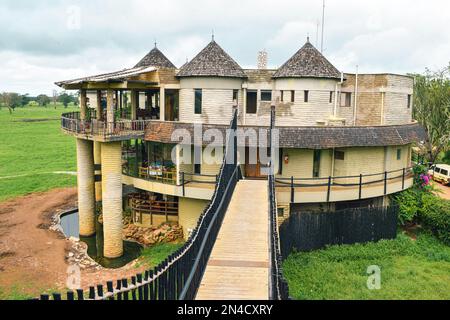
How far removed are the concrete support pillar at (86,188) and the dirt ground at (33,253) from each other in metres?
1.64

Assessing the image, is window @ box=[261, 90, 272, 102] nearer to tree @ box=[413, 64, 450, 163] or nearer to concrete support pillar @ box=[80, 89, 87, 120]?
concrete support pillar @ box=[80, 89, 87, 120]

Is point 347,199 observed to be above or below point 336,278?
above

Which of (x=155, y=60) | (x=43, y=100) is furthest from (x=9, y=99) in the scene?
(x=155, y=60)

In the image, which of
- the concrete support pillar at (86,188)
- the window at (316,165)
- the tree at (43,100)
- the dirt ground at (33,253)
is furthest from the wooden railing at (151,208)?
the tree at (43,100)

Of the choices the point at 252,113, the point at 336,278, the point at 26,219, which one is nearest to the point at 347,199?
the point at 336,278

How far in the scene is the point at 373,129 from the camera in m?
23.5

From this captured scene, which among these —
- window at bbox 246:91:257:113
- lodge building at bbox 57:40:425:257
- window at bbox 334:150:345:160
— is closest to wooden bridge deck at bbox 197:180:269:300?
lodge building at bbox 57:40:425:257

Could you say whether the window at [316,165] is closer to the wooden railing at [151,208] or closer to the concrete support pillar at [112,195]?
the wooden railing at [151,208]

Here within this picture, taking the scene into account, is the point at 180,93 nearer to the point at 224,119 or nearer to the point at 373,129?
the point at 224,119

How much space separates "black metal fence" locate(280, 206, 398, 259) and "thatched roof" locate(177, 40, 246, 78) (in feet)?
32.9

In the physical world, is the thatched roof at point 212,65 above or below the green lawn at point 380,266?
above

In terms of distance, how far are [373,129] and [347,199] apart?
4219 mm

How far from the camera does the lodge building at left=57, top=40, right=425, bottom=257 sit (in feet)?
75.0

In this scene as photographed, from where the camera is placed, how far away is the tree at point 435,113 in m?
40.6
